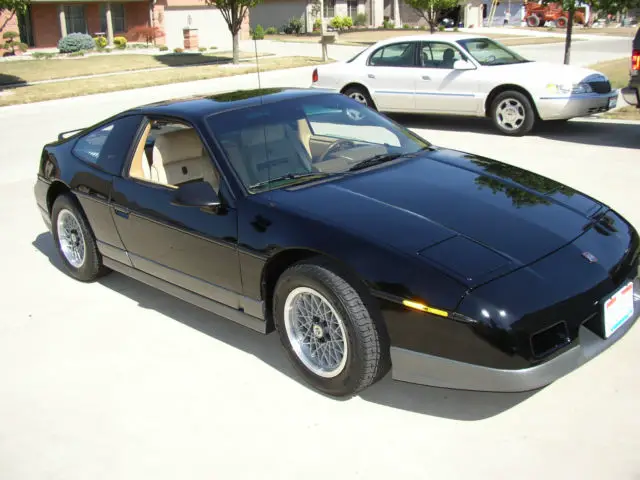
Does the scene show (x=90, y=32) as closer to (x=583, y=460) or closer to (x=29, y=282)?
(x=29, y=282)

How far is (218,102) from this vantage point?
4906 mm

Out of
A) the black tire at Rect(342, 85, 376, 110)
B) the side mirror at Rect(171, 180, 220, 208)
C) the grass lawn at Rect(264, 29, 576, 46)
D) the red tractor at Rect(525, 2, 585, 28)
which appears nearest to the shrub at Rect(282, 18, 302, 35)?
the grass lawn at Rect(264, 29, 576, 46)

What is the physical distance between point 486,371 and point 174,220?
7.07ft

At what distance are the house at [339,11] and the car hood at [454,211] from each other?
148 ft

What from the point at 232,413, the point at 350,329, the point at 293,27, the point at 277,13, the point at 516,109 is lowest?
the point at 232,413

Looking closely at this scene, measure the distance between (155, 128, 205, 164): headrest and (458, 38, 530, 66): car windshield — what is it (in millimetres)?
7432

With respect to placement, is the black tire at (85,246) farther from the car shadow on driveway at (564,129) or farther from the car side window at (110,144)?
the car shadow on driveway at (564,129)

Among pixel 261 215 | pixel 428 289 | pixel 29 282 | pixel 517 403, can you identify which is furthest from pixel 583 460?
pixel 29 282

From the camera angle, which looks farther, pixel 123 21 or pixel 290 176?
pixel 123 21

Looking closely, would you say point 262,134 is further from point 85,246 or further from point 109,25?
point 109,25

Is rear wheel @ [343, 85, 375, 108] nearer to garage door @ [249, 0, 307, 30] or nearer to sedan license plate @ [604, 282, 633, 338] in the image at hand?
sedan license plate @ [604, 282, 633, 338]

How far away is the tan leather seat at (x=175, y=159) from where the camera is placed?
507cm

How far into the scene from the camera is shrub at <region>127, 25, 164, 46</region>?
38.2m

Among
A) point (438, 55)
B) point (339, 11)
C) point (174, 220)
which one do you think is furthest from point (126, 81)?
point (339, 11)
